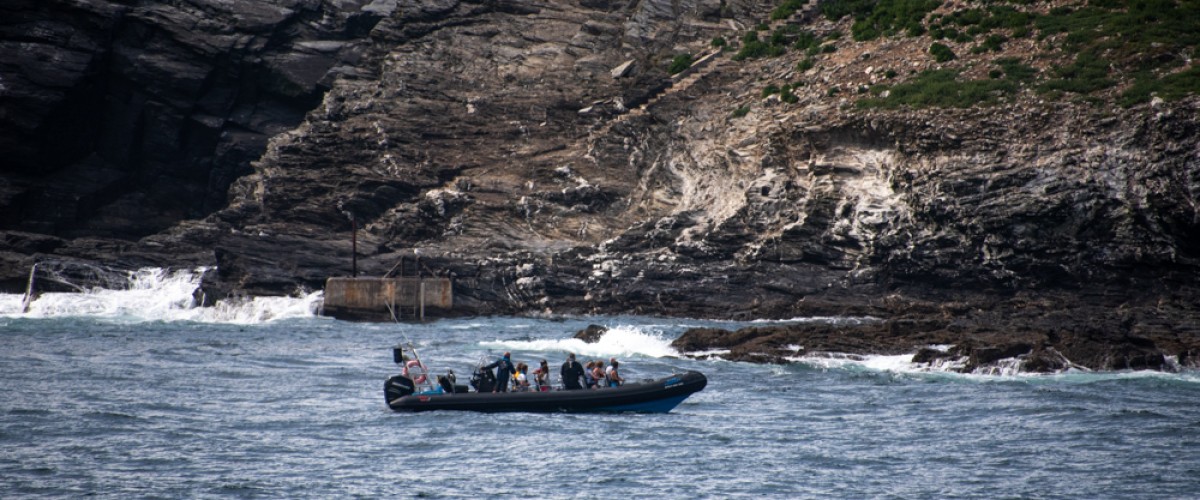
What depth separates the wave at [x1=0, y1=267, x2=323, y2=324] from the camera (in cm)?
5769

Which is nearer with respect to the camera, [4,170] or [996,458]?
[996,458]

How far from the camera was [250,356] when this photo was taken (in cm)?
4162

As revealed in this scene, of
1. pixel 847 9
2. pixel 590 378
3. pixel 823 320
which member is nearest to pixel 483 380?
pixel 590 378

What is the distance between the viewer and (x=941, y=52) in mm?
63438

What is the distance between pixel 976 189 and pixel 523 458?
3506cm

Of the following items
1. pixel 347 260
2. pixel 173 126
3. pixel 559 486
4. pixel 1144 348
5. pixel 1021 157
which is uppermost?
pixel 173 126

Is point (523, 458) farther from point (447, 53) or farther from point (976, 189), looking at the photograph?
point (447, 53)

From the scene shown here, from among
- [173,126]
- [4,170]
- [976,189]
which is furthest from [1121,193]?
[4,170]

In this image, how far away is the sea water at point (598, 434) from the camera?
2205 centimetres

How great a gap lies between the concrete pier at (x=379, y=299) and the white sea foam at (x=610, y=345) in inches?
495

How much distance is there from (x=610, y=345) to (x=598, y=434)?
1655cm

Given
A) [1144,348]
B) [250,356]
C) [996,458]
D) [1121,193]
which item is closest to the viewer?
[996,458]

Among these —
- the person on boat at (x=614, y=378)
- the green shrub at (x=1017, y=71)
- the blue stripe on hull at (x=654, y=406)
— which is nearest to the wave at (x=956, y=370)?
the blue stripe on hull at (x=654, y=406)

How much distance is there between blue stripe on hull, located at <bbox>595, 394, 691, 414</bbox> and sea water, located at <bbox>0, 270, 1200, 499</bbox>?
0.27 m
